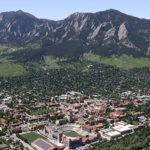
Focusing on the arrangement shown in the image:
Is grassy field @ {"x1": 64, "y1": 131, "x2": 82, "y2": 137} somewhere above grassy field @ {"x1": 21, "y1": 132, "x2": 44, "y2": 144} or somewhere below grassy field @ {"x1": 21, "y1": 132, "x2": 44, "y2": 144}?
above

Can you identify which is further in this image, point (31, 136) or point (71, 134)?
point (71, 134)

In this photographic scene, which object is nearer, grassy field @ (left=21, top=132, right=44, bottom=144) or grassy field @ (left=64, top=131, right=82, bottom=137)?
grassy field @ (left=21, top=132, right=44, bottom=144)

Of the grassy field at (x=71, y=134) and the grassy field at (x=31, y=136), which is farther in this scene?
the grassy field at (x=71, y=134)

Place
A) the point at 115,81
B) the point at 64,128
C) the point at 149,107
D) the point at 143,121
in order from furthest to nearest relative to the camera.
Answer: the point at 115,81 < the point at 149,107 < the point at 143,121 < the point at 64,128

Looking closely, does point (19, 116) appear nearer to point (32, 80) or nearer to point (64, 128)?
point (64, 128)

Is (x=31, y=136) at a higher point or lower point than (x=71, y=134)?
lower

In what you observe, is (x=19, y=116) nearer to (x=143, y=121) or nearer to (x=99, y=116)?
(x=99, y=116)

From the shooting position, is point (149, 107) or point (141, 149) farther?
point (149, 107)

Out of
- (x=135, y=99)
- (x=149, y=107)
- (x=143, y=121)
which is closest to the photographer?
(x=143, y=121)

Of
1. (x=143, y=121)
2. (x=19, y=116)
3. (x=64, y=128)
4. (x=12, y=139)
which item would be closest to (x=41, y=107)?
(x=19, y=116)

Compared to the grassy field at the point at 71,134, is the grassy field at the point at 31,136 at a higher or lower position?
lower
